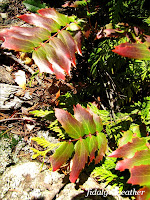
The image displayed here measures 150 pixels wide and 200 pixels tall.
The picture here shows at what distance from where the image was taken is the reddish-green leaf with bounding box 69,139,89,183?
1.10 meters

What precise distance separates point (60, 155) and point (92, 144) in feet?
0.94

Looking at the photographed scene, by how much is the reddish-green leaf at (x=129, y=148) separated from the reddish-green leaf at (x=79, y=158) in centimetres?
19

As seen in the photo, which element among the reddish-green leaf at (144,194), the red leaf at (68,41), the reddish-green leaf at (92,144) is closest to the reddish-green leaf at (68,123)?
the reddish-green leaf at (92,144)

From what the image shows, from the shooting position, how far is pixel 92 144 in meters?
1.26

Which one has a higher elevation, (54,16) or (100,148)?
(54,16)

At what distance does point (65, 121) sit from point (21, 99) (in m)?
0.92

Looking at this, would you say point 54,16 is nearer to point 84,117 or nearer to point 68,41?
point 68,41

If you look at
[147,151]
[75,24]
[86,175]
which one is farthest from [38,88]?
[147,151]

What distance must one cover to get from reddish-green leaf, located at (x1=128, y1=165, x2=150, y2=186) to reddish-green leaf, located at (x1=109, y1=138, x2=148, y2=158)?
0.25 metres

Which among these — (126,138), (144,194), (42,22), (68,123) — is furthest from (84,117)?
(42,22)

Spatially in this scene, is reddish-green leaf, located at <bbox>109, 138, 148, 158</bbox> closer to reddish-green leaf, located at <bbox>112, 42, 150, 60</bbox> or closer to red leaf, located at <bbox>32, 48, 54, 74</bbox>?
reddish-green leaf, located at <bbox>112, 42, 150, 60</bbox>

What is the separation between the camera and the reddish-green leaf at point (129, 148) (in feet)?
3.61

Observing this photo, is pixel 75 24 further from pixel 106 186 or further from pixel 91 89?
pixel 106 186

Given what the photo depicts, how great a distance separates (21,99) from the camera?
1870mm
